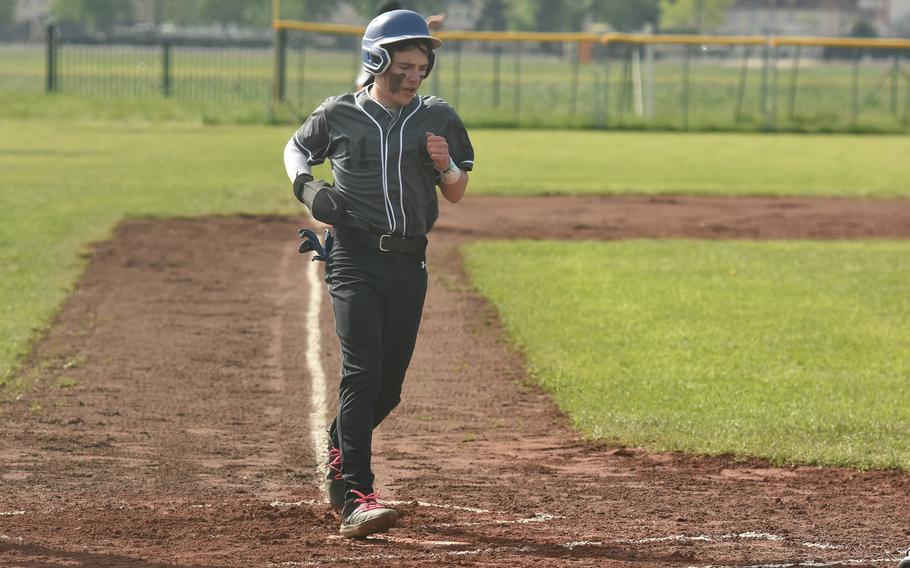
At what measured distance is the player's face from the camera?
6.00 m

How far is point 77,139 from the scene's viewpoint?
31.1 metres

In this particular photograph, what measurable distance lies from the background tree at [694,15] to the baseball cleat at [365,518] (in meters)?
83.8

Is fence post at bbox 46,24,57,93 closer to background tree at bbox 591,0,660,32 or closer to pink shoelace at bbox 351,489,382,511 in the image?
pink shoelace at bbox 351,489,382,511

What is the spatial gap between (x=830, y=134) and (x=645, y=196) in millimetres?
19525

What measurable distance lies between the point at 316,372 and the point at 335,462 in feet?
12.5

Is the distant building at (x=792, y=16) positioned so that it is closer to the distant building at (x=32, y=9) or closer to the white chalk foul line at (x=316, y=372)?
the distant building at (x=32, y=9)

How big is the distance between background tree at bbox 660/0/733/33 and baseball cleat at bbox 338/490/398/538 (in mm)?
83813

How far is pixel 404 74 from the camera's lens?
19.7 feet

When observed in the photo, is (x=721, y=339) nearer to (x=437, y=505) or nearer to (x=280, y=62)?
(x=437, y=505)

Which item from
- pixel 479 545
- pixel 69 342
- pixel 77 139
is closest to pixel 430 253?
pixel 69 342

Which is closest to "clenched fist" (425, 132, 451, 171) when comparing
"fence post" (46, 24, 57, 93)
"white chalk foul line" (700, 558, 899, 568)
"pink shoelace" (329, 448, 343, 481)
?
"pink shoelace" (329, 448, 343, 481)

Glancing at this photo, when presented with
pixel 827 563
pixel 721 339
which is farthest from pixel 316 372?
pixel 827 563

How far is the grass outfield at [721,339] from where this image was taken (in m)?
8.30

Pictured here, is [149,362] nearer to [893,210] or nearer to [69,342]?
[69,342]
